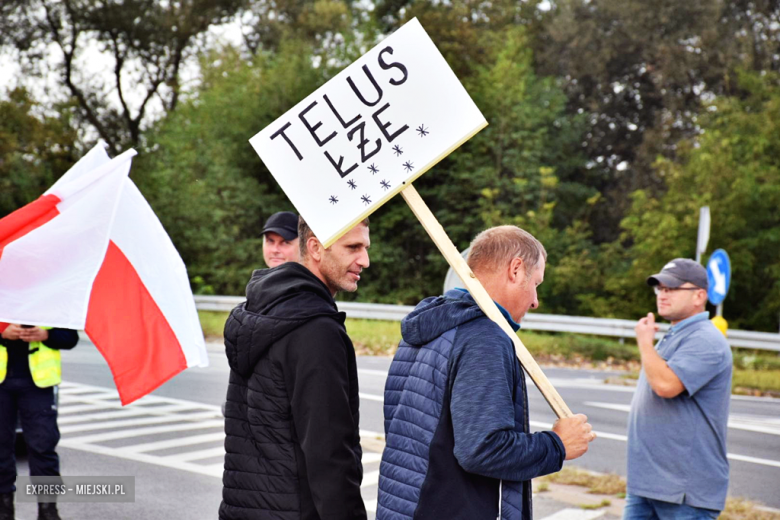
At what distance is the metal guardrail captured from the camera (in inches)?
615

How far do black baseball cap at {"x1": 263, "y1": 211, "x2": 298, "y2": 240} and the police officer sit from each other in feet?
5.42

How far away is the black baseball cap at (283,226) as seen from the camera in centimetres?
560

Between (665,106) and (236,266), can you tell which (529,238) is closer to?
(236,266)

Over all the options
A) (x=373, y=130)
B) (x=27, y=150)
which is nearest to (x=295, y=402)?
(x=373, y=130)

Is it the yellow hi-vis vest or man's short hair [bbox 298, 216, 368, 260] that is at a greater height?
man's short hair [bbox 298, 216, 368, 260]

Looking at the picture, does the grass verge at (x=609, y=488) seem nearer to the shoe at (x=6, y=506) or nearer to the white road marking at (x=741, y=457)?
the white road marking at (x=741, y=457)

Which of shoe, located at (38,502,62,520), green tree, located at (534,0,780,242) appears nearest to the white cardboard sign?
shoe, located at (38,502,62,520)

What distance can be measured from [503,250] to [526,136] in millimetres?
23717

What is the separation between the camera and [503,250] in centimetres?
271

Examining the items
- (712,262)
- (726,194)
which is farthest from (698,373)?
(726,194)

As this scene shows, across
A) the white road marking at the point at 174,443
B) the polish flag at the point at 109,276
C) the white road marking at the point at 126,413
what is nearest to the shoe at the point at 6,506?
the polish flag at the point at 109,276

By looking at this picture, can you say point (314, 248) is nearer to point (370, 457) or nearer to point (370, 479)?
point (370, 479)

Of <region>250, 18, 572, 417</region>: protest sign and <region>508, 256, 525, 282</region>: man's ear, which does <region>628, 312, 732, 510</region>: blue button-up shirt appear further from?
<region>250, 18, 572, 417</region>: protest sign

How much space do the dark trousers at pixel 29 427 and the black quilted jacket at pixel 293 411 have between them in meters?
2.92
